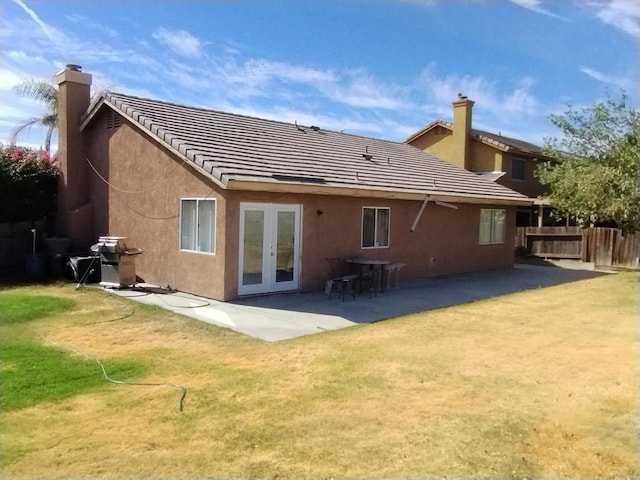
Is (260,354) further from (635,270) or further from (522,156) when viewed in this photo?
(522,156)

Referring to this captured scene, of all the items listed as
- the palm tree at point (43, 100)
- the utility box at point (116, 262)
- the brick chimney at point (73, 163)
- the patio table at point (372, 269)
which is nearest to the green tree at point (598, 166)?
the patio table at point (372, 269)

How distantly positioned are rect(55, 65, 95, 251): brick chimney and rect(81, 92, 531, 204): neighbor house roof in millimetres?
562

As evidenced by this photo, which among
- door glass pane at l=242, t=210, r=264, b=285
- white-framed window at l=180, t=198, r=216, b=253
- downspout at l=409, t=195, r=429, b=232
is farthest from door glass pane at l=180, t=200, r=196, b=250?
downspout at l=409, t=195, r=429, b=232

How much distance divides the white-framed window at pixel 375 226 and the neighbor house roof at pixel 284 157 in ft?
2.24

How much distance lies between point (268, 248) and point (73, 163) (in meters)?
8.12

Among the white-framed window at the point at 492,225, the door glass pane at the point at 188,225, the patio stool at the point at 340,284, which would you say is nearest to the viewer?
the door glass pane at the point at 188,225

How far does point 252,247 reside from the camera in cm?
1228

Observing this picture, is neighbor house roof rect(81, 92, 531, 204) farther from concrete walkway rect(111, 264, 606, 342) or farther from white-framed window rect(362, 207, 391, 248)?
concrete walkway rect(111, 264, 606, 342)

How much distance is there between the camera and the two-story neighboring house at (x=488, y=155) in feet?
95.0

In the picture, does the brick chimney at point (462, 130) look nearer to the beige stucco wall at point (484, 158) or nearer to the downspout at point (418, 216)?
the beige stucco wall at point (484, 158)

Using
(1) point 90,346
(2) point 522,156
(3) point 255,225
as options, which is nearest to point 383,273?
(3) point 255,225

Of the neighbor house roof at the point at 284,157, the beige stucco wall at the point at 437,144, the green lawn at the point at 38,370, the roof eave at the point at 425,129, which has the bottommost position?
the green lawn at the point at 38,370

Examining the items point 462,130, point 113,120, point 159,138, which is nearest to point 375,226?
point 159,138

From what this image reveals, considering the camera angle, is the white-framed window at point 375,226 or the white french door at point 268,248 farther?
the white-framed window at point 375,226
